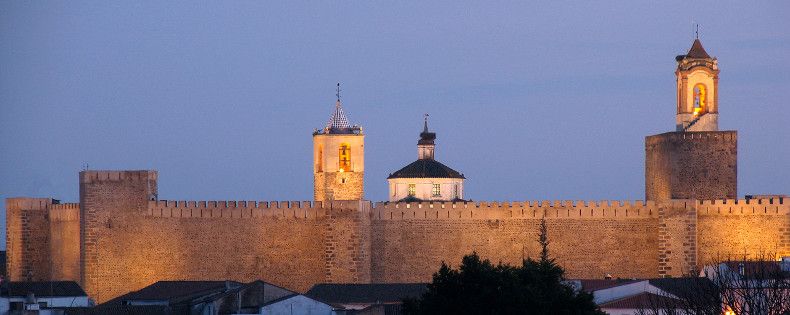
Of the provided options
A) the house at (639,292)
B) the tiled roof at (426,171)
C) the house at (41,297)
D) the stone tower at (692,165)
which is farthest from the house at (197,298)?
the tiled roof at (426,171)

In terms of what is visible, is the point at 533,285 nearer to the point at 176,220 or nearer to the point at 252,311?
the point at 252,311

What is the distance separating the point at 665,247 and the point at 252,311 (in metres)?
15.1

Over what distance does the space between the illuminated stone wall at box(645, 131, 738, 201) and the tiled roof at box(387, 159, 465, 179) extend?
47.0ft

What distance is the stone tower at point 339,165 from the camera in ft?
254

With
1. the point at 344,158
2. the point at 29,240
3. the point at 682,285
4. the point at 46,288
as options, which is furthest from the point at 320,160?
the point at 682,285

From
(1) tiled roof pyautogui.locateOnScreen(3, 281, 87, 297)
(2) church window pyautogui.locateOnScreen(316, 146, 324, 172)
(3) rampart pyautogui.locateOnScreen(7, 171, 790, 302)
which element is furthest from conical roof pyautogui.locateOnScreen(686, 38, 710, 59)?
(1) tiled roof pyautogui.locateOnScreen(3, 281, 87, 297)

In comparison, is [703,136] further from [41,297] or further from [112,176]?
[41,297]

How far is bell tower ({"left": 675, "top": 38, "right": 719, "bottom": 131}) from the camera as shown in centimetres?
7200

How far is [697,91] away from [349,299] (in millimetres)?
14087

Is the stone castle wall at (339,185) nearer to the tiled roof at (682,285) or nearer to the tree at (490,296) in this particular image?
the tiled roof at (682,285)

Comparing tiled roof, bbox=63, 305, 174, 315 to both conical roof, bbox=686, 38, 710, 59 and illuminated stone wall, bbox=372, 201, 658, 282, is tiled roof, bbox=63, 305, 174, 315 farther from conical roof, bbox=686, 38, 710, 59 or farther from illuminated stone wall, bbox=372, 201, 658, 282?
conical roof, bbox=686, 38, 710, 59

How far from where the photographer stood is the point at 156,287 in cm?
6544

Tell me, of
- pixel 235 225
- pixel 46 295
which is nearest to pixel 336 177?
pixel 235 225

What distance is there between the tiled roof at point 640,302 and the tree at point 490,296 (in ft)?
15.3
